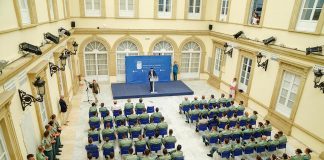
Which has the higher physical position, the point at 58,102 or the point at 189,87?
the point at 58,102

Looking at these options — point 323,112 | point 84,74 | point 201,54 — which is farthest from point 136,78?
point 323,112

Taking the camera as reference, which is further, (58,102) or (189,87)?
(189,87)

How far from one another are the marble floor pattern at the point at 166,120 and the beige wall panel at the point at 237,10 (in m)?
5.53

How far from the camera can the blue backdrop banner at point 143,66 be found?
58.4ft

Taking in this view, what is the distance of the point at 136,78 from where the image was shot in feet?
60.2

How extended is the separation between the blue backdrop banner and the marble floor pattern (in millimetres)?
2223

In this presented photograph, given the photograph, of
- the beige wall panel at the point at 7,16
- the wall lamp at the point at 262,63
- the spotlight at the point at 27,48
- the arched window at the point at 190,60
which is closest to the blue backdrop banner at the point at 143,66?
the arched window at the point at 190,60

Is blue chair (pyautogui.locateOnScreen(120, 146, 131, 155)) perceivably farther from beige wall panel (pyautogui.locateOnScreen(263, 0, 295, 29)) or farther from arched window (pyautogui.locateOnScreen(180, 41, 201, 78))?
arched window (pyautogui.locateOnScreen(180, 41, 201, 78))

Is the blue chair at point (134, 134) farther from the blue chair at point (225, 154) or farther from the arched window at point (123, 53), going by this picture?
the arched window at point (123, 53)

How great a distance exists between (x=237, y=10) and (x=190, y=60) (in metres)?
6.03

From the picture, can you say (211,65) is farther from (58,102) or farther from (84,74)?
(58,102)

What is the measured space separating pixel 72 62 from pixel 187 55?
931cm

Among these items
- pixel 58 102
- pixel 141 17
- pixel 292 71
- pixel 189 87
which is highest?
pixel 141 17

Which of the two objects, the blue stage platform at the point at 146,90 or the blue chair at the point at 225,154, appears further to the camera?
the blue stage platform at the point at 146,90
